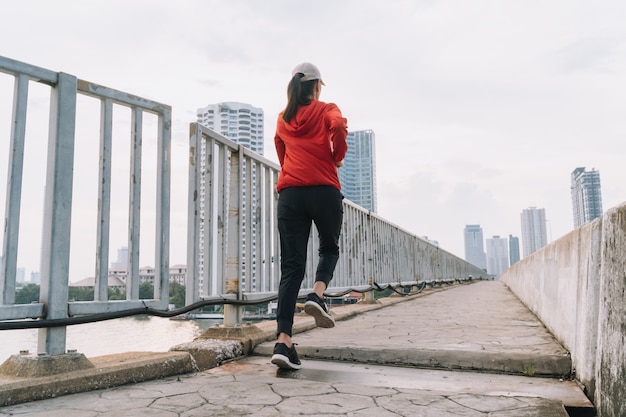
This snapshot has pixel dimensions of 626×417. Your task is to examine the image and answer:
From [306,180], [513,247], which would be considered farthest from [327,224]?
[513,247]

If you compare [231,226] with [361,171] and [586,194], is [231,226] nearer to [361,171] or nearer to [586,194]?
[361,171]

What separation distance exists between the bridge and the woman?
0.44 m

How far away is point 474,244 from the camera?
18612 cm

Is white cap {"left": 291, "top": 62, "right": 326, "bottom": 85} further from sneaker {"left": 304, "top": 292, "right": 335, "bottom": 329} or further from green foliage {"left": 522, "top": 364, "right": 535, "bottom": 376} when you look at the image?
green foliage {"left": 522, "top": 364, "right": 535, "bottom": 376}

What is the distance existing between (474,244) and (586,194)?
113 metres

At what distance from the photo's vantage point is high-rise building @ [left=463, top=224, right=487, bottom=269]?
17518cm

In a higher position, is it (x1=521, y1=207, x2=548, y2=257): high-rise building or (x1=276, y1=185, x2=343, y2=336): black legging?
(x1=521, y1=207, x2=548, y2=257): high-rise building

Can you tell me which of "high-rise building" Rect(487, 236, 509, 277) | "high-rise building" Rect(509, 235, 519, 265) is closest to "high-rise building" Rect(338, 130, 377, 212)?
"high-rise building" Rect(487, 236, 509, 277)

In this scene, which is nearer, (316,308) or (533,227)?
(316,308)

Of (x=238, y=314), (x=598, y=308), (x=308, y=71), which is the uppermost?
(x=308, y=71)

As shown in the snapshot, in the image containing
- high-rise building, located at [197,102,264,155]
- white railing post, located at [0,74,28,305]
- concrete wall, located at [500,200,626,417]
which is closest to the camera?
concrete wall, located at [500,200,626,417]

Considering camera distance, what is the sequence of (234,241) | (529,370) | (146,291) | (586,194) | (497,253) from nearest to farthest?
(529,370)
(146,291)
(234,241)
(586,194)
(497,253)

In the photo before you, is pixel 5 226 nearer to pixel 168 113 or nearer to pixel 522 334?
pixel 168 113

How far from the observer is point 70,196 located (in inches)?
77.6
